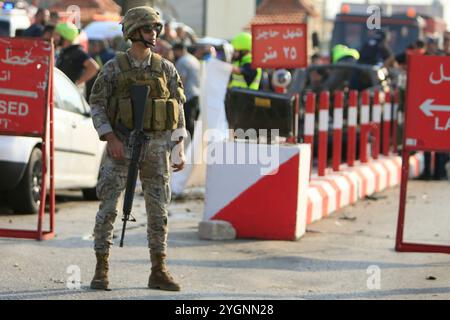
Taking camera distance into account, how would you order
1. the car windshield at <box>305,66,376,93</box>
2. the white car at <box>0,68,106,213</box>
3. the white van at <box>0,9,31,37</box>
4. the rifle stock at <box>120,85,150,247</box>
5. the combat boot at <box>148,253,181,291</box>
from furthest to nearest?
the white van at <box>0,9,31,37</box> → the car windshield at <box>305,66,376,93</box> → the white car at <box>0,68,106,213</box> → the combat boot at <box>148,253,181,291</box> → the rifle stock at <box>120,85,150,247</box>

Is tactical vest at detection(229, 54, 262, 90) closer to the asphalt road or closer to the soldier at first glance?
the asphalt road

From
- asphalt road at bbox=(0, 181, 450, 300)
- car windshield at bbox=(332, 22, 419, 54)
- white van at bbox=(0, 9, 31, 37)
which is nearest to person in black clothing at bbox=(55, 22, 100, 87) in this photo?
asphalt road at bbox=(0, 181, 450, 300)

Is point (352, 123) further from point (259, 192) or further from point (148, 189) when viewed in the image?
point (148, 189)

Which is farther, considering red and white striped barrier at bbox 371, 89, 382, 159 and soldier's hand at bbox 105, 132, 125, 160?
red and white striped barrier at bbox 371, 89, 382, 159

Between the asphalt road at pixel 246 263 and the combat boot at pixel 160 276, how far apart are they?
0.35 feet

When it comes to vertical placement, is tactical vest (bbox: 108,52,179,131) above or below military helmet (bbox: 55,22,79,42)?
below

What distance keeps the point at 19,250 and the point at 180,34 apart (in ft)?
65.3

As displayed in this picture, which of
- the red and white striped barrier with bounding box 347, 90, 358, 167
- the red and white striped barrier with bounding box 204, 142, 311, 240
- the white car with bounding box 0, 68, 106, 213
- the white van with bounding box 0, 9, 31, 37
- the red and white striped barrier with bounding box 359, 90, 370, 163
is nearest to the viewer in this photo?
the red and white striped barrier with bounding box 204, 142, 311, 240

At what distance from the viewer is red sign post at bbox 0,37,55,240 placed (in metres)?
10.9

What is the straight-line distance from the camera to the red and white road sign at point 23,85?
10.9m

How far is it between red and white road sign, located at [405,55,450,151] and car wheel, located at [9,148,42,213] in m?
4.07

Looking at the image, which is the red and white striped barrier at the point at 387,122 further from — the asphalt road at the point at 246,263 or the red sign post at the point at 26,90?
the red sign post at the point at 26,90
